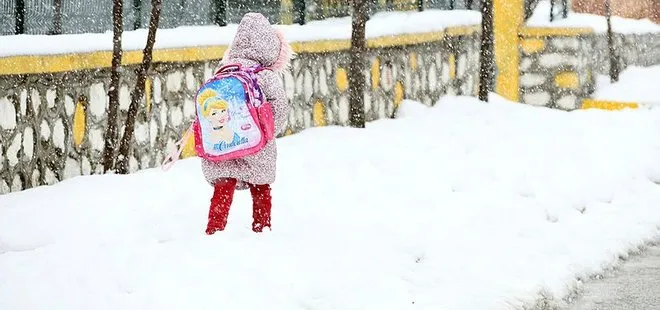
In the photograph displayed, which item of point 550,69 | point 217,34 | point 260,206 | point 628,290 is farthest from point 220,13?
point 550,69

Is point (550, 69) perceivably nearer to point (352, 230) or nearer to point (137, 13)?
point (137, 13)

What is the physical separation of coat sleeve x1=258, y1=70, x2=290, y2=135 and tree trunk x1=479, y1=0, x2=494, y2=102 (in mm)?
9401

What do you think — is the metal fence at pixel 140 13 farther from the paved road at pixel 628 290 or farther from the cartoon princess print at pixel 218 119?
the paved road at pixel 628 290

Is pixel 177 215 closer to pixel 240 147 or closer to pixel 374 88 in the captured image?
pixel 240 147

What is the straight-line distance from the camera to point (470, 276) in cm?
741

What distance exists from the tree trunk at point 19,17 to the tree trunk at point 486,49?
8.23 m

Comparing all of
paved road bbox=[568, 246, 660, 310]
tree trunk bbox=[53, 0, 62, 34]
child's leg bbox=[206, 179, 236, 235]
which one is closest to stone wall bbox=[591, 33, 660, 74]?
tree trunk bbox=[53, 0, 62, 34]

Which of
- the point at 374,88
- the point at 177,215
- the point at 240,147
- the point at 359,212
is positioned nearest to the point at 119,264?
the point at 240,147

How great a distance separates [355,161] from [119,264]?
479 cm

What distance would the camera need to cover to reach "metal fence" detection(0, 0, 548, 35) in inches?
388

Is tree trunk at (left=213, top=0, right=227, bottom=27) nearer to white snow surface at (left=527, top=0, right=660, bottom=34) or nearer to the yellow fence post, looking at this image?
the yellow fence post

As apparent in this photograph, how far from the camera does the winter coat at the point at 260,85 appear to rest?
25.1 feet

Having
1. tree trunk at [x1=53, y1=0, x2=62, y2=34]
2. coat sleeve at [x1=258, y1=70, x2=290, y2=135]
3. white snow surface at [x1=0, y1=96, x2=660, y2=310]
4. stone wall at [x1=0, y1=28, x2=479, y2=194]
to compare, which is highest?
tree trunk at [x1=53, y1=0, x2=62, y2=34]

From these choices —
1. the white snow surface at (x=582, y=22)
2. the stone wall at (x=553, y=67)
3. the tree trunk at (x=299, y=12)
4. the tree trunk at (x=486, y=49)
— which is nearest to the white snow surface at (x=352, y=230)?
the tree trunk at (x=299, y=12)
